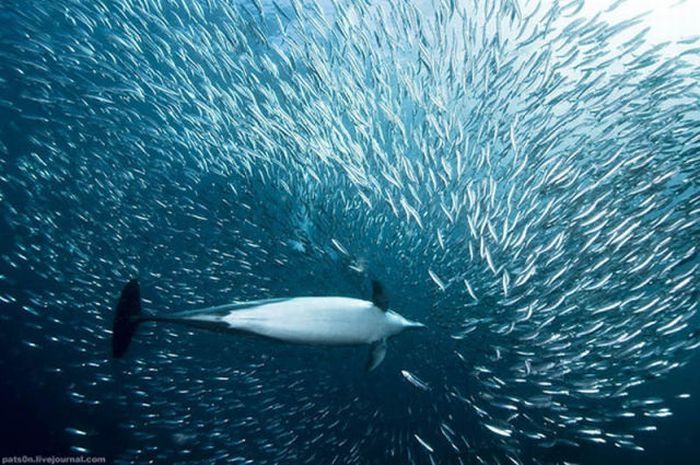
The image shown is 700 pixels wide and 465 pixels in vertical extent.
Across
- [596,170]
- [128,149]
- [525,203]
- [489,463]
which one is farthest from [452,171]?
[128,149]

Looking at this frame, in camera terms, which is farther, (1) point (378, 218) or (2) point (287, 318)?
(1) point (378, 218)

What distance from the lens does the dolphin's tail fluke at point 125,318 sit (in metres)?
2.85

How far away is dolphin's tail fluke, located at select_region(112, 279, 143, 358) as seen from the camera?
2.85 meters

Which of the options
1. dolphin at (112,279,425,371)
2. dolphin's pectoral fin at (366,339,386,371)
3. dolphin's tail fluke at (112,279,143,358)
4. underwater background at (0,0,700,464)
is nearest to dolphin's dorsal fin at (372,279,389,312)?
dolphin at (112,279,425,371)

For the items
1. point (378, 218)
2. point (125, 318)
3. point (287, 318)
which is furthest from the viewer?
point (378, 218)

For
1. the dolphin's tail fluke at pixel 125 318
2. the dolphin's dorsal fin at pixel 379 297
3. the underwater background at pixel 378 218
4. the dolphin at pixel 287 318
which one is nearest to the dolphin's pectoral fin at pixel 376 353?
the dolphin at pixel 287 318

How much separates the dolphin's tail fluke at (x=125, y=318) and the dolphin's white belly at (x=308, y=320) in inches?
35.2

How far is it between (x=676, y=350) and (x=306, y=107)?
7774 millimetres

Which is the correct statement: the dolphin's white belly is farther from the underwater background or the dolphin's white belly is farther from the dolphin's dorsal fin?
the underwater background

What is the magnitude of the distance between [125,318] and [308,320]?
137cm

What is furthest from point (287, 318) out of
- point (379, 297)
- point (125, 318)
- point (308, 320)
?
point (125, 318)

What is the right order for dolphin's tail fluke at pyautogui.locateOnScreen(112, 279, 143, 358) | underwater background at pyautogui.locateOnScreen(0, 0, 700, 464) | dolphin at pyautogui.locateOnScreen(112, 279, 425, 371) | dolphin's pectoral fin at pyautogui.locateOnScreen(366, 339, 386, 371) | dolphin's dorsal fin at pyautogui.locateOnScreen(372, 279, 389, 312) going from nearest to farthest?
dolphin at pyautogui.locateOnScreen(112, 279, 425, 371) → dolphin's tail fluke at pyautogui.locateOnScreen(112, 279, 143, 358) → dolphin's dorsal fin at pyautogui.locateOnScreen(372, 279, 389, 312) → dolphin's pectoral fin at pyautogui.locateOnScreen(366, 339, 386, 371) → underwater background at pyautogui.locateOnScreen(0, 0, 700, 464)

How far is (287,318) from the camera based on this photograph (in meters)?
2.55

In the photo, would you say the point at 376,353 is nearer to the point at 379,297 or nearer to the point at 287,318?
the point at 379,297
